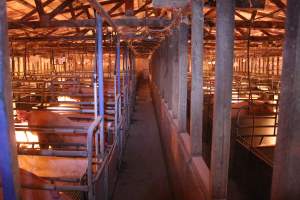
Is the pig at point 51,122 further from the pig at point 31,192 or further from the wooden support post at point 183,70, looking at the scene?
the pig at point 31,192

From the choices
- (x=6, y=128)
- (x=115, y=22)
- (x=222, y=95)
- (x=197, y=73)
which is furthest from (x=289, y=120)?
(x=115, y=22)

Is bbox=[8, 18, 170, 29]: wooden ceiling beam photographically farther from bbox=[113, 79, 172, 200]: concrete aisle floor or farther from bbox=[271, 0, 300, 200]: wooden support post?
bbox=[271, 0, 300, 200]: wooden support post

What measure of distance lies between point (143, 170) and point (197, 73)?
13.4ft

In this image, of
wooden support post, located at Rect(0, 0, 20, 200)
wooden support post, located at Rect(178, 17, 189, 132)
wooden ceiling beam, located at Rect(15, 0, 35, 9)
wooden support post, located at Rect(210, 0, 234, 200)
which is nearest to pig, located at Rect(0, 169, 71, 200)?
wooden support post, located at Rect(0, 0, 20, 200)

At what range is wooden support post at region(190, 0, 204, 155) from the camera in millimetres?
3756

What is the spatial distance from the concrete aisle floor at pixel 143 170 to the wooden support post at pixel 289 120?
4224 mm

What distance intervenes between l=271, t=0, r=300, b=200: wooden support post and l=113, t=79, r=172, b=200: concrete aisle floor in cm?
422

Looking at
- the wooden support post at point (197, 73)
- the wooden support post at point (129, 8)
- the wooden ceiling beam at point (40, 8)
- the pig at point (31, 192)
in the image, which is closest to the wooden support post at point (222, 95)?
the wooden support post at point (197, 73)

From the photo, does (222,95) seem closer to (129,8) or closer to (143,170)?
(129,8)

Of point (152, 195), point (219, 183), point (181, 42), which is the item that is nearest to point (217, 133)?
point (219, 183)

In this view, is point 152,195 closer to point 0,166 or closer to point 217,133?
point 217,133

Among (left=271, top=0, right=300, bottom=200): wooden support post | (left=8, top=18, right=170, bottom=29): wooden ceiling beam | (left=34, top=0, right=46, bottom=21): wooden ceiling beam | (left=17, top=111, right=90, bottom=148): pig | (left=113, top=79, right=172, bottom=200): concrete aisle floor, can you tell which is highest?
(left=34, top=0, right=46, bottom=21): wooden ceiling beam

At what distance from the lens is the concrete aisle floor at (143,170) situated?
5914 mm

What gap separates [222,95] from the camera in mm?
2711
